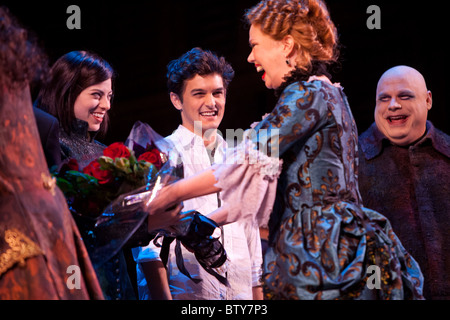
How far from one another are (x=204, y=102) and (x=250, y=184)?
1.44 m

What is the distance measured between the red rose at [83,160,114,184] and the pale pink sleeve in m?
0.43

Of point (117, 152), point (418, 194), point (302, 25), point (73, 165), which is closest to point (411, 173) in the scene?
point (418, 194)

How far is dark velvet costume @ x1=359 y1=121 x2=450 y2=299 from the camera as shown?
10.2 feet

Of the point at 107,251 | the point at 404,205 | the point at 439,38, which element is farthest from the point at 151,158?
the point at 439,38

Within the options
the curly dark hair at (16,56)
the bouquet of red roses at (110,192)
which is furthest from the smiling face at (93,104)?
the curly dark hair at (16,56)

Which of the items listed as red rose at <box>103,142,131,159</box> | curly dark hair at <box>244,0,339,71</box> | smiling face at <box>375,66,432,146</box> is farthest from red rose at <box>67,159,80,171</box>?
smiling face at <box>375,66,432,146</box>

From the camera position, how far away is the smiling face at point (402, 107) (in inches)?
130

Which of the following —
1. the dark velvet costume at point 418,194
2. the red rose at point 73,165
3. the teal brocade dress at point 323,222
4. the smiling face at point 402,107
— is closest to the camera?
the teal brocade dress at point 323,222

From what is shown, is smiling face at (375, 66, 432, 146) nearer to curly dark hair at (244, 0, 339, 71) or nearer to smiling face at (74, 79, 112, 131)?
curly dark hair at (244, 0, 339, 71)

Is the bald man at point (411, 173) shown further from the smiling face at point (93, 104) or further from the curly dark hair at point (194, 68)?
the smiling face at point (93, 104)

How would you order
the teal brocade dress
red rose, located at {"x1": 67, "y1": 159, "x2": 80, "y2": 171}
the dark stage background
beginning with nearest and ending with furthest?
the teal brocade dress
red rose, located at {"x1": 67, "y1": 159, "x2": 80, "y2": 171}
the dark stage background

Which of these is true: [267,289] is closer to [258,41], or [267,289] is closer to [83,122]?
[258,41]

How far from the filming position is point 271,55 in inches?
95.9

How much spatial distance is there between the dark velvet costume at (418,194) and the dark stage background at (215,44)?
71cm
